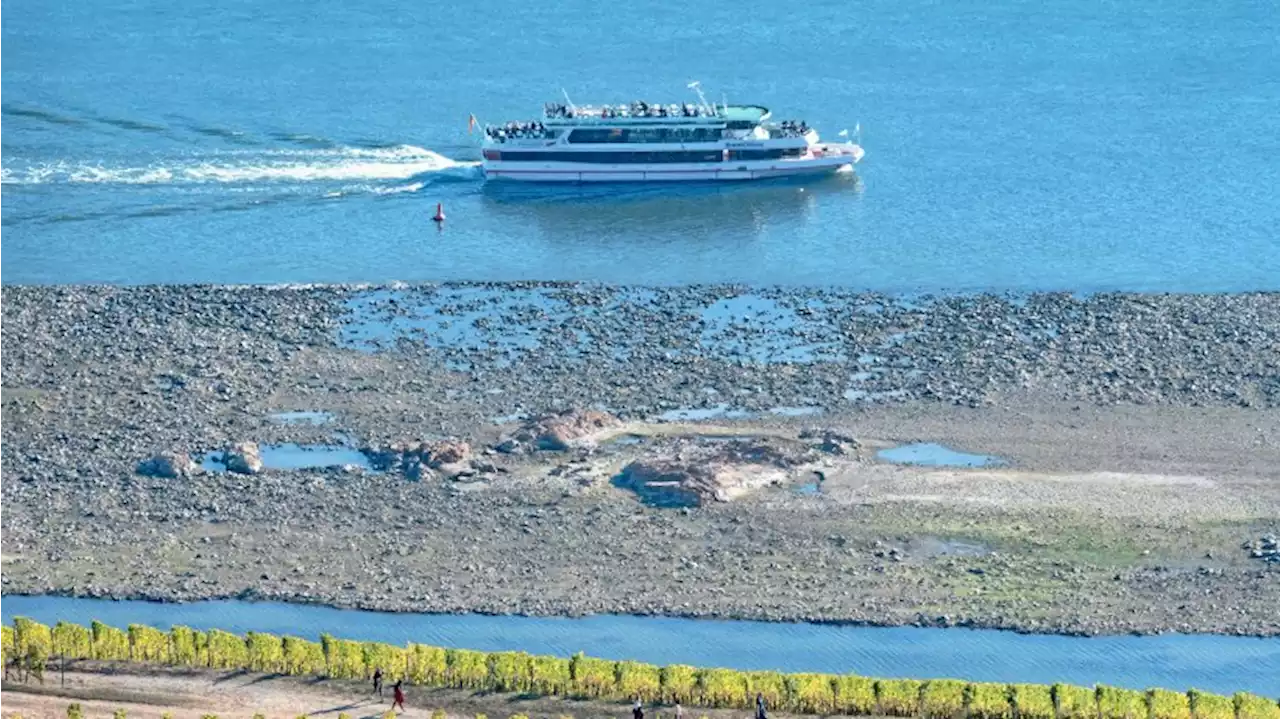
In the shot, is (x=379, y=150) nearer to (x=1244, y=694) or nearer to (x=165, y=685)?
(x=165, y=685)

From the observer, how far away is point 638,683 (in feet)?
248

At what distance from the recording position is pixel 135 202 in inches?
5271

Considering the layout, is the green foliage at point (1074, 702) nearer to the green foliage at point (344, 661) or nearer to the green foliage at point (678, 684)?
the green foliage at point (678, 684)

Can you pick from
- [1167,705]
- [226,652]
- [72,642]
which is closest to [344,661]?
[226,652]

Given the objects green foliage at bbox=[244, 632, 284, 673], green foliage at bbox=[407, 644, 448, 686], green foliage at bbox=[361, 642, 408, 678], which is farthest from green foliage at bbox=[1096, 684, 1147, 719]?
green foliage at bbox=[244, 632, 284, 673]

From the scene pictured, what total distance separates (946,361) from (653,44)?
68.5 metres

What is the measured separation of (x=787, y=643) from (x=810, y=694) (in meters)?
7.47

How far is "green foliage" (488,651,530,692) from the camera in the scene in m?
76.4

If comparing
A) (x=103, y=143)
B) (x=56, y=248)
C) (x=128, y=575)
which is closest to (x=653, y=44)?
(x=103, y=143)

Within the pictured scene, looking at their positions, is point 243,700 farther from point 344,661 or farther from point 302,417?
point 302,417

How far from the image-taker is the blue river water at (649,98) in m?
124

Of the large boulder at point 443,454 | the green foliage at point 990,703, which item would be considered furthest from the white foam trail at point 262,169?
the green foliage at point 990,703

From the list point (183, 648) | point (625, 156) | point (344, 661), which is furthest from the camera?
point (625, 156)

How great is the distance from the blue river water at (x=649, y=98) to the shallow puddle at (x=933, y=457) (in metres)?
22.1
